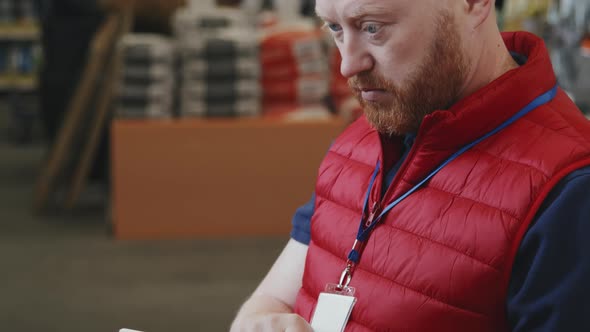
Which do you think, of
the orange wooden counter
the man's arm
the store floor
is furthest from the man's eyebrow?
the orange wooden counter

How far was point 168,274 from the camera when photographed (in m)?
4.12

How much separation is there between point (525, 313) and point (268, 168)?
377 cm

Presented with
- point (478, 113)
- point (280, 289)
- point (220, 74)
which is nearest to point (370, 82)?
point (478, 113)

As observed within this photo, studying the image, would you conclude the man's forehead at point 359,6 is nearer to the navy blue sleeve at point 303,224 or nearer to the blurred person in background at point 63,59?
the navy blue sleeve at point 303,224

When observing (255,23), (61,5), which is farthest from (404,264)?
(61,5)

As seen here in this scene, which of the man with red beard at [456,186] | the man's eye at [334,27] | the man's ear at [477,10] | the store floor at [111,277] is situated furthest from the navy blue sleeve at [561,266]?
the store floor at [111,277]

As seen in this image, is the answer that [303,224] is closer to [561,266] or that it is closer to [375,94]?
[375,94]

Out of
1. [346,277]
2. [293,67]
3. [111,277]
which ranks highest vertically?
[346,277]

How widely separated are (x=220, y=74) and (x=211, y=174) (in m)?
0.57

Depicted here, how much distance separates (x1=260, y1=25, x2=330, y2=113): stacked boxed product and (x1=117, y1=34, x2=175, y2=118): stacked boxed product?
0.57m

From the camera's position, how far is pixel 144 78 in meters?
4.68

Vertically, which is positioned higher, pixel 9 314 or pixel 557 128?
pixel 557 128

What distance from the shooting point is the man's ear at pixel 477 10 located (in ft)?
3.79

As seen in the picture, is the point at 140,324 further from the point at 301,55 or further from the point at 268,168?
the point at 301,55
